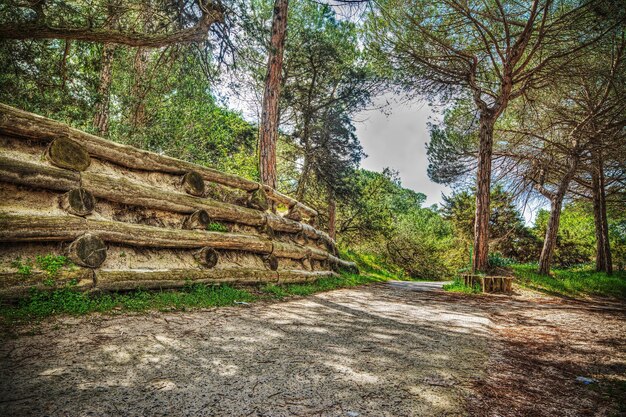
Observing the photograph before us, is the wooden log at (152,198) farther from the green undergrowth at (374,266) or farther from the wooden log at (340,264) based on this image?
the green undergrowth at (374,266)

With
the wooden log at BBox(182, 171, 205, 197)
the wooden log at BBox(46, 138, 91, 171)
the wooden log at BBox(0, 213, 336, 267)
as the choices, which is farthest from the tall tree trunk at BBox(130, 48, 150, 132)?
the wooden log at BBox(0, 213, 336, 267)

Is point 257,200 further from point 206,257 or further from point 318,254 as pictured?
point 318,254

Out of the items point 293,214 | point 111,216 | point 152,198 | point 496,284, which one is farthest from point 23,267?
point 496,284

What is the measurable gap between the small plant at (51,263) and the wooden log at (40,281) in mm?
34

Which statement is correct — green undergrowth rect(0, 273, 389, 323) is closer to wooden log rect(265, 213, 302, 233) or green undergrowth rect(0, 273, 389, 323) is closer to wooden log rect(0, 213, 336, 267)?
wooden log rect(0, 213, 336, 267)

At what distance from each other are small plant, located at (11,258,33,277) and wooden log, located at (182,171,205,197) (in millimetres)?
2251

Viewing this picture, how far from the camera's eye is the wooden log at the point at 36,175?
117 inches

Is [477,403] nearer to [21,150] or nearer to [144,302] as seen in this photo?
[144,302]

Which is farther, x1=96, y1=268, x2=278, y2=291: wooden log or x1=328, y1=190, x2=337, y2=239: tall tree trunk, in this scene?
x1=328, y1=190, x2=337, y2=239: tall tree trunk

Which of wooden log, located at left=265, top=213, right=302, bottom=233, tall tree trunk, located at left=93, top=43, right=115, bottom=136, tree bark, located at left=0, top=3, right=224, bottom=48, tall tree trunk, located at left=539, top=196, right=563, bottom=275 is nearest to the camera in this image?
tree bark, located at left=0, top=3, right=224, bottom=48

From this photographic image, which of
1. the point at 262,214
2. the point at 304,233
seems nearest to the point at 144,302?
the point at 262,214

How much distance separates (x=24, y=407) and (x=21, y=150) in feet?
10.1

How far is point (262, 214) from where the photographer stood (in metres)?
6.19

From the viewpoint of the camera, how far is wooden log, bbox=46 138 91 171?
3.35m
